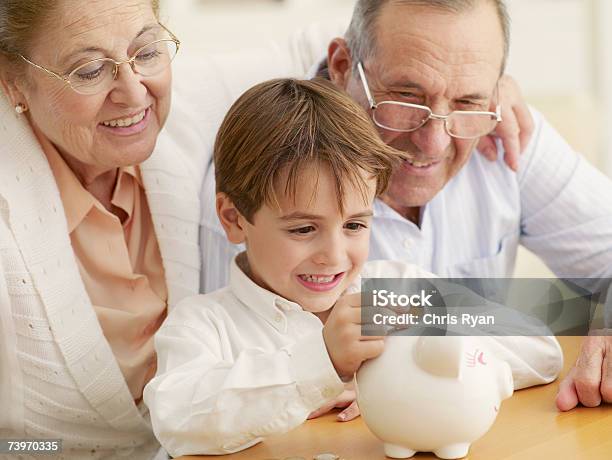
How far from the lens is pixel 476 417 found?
1004mm

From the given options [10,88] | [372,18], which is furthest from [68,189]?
[372,18]

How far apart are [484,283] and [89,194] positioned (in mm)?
732

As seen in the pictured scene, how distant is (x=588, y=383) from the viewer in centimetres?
120

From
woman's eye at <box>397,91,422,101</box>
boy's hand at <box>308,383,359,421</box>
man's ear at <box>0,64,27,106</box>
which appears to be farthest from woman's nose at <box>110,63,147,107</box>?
boy's hand at <box>308,383,359,421</box>

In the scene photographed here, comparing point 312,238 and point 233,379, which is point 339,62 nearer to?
point 312,238

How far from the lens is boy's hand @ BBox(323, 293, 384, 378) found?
1.02 m

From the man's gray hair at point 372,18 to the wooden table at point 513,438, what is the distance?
64cm

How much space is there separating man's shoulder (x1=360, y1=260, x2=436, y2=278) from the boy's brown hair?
165mm

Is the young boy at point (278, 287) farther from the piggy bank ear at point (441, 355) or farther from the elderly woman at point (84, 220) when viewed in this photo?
the elderly woman at point (84, 220)

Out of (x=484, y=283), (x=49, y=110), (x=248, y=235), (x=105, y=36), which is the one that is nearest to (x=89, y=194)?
(x=49, y=110)

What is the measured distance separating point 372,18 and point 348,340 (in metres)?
0.72

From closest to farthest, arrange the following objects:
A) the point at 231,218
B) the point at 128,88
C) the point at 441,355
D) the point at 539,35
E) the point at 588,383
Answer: the point at 441,355, the point at 588,383, the point at 231,218, the point at 128,88, the point at 539,35

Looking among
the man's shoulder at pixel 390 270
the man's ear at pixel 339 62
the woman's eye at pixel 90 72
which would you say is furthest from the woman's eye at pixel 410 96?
the woman's eye at pixel 90 72

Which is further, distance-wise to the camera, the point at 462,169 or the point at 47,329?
the point at 462,169
